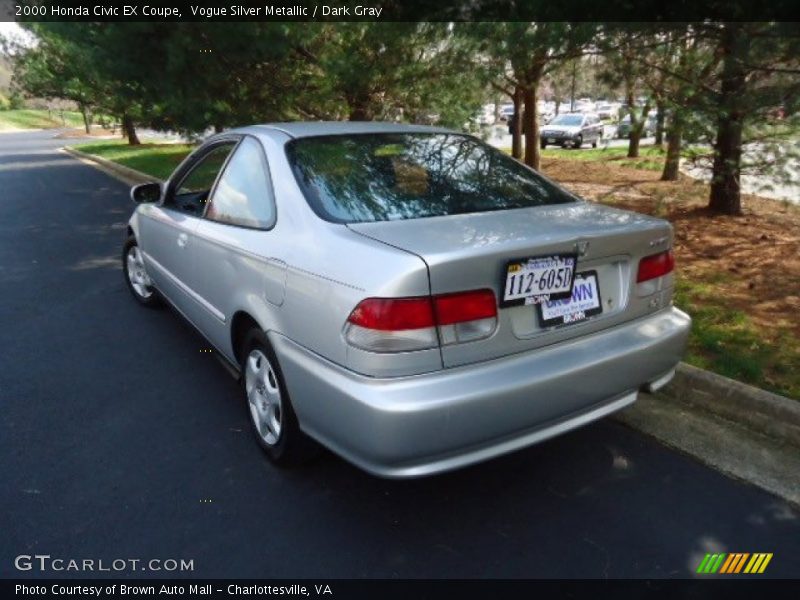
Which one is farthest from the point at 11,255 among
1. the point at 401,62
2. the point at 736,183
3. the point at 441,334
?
the point at 736,183

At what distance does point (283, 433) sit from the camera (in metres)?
2.76

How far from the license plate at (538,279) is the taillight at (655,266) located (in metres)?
0.48

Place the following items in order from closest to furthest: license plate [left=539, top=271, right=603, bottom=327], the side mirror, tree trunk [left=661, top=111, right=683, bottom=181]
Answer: license plate [left=539, top=271, right=603, bottom=327] < the side mirror < tree trunk [left=661, top=111, right=683, bottom=181]

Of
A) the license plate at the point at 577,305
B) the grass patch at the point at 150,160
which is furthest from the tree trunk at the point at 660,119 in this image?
the grass patch at the point at 150,160

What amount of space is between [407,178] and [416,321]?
109 centimetres

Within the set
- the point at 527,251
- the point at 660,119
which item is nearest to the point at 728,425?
the point at 527,251

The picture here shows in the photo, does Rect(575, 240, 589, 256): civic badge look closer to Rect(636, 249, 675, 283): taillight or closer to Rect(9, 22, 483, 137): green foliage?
Rect(636, 249, 675, 283): taillight

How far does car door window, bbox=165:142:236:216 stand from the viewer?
3781 mm

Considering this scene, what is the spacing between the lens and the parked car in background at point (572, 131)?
25578mm

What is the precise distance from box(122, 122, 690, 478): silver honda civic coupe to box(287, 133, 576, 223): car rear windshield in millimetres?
12

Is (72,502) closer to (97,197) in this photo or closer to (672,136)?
(672,136)

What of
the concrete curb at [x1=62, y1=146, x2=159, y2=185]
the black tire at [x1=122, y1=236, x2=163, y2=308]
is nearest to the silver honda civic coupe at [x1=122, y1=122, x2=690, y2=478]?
the black tire at [x1=122, y1=236, x2=163, y2=308]

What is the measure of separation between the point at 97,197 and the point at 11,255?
5799 millimetres

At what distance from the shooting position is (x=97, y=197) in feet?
41.8
